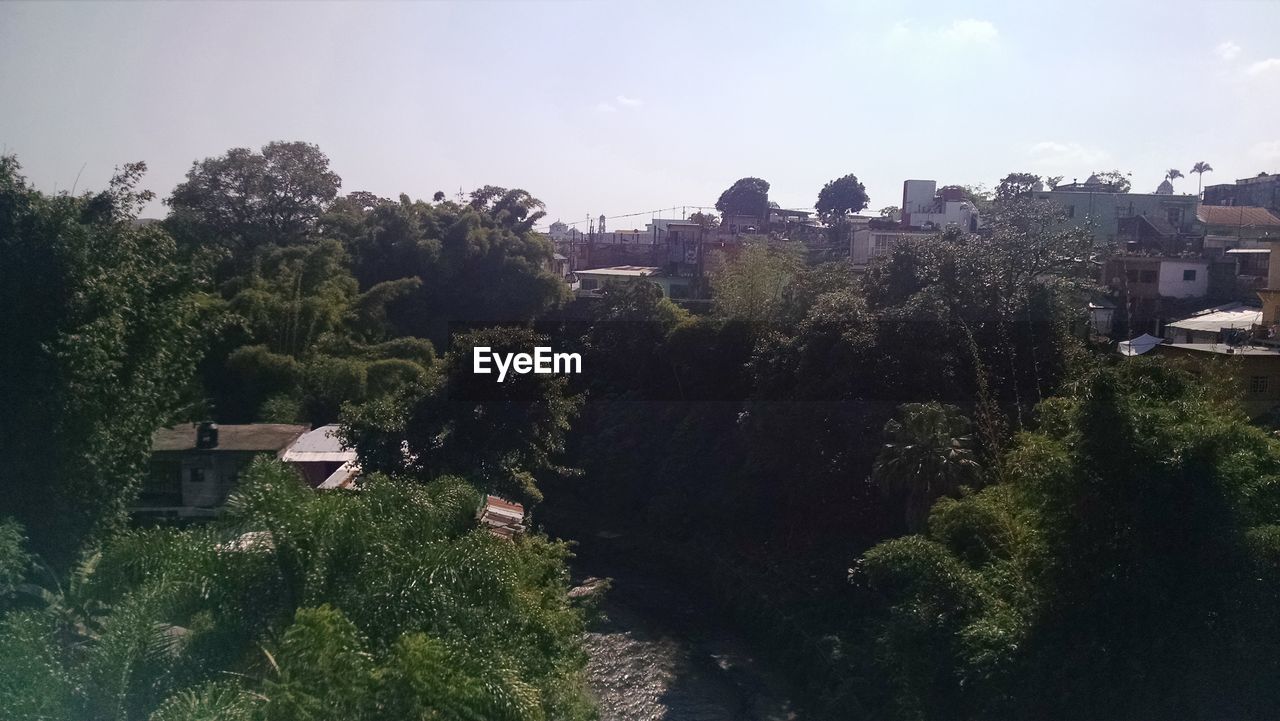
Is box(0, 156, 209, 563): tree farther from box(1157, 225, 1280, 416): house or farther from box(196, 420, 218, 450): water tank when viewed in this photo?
box(1157, 225, 1280, 416): house

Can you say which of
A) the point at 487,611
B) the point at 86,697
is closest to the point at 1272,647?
the point at 487,611

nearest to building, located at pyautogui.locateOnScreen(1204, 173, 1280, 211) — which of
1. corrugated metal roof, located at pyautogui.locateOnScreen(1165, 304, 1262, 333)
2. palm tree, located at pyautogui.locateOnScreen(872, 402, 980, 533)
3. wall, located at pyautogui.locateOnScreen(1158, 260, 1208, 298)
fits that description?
wall, located at pyautogui.locateOnScreen(1158, 260, 1208, 298)

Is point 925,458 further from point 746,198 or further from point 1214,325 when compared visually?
point 746,198

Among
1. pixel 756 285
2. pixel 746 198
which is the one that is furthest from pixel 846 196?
pixel 756 285

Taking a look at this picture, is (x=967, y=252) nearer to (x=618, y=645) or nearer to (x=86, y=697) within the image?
(x=618, y=645)

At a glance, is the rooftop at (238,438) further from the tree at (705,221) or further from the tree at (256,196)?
the tree at (705,221)
